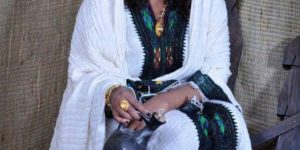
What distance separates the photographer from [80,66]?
2.19m

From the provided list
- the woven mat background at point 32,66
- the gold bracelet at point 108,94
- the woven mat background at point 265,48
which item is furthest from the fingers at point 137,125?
the woven mat background at point 32,66

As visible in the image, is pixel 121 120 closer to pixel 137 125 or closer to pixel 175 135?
pixel 137 125

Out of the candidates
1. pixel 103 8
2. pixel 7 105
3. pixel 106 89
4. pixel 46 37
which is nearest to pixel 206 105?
pixel 106 89

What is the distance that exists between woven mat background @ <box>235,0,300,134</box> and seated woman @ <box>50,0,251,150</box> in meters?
0.35

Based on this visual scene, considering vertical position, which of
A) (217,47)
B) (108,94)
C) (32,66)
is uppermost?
(217,47)

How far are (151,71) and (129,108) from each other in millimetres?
339

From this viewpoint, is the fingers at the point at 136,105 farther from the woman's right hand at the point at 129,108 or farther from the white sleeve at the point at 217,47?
the white sleeve at the point at 217,47

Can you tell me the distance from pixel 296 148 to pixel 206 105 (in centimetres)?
46

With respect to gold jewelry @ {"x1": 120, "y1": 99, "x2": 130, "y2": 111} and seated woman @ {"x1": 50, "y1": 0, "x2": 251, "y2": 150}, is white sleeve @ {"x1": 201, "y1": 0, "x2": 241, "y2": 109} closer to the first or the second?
seated woman @ {"x1": 50, "y1": 0, "x2": 251, "y2": 150}

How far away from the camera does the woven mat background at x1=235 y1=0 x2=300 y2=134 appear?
264 centimetres

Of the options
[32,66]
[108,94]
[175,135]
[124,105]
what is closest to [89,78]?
[108,94]

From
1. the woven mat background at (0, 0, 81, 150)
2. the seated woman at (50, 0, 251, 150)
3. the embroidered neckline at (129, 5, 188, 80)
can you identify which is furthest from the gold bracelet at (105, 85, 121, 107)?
the woven mat background at (0, 0, 81, 150)

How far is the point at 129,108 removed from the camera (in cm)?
191

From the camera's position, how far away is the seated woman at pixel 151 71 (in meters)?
1.99
